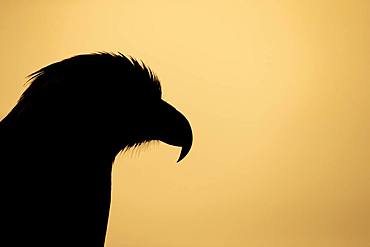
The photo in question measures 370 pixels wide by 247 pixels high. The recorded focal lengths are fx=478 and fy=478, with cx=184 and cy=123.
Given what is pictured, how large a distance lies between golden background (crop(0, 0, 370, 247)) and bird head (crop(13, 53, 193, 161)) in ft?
1.95

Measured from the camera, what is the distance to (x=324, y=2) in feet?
4.13

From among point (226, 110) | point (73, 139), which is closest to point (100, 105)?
point (73, 139)

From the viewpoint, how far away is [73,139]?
22.2 inches

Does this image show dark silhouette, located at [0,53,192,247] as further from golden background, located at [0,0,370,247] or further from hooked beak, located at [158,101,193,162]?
golden background, located at [0,0,370,247]

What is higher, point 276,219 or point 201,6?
point 201,6

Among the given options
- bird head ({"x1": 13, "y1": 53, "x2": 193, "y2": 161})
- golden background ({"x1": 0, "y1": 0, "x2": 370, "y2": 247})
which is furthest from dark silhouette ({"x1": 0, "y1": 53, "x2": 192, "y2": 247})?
golden background ({"x1": 0, "y1": 0, "x2": 370, "y2": 247})

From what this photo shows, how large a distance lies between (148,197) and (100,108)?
2.25 feet

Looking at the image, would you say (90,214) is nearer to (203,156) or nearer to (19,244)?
(19,244)

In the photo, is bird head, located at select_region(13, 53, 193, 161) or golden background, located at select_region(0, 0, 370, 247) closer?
bird head, located at select_region(13, 53, 193, 161)

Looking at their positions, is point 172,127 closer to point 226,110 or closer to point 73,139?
point 73,139

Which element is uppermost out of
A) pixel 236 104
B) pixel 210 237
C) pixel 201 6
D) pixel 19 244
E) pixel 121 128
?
pixel 201 6

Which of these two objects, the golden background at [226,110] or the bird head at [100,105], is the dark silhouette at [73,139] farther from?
the golden background at [226,110]

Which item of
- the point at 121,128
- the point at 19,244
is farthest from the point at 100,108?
the point at 19,244

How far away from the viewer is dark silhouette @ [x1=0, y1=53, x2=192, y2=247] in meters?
0.52
